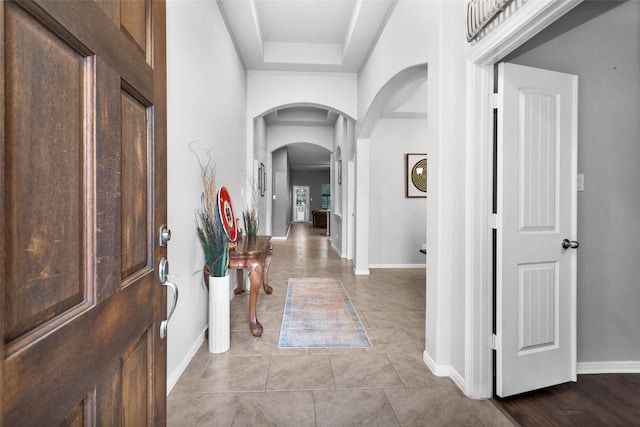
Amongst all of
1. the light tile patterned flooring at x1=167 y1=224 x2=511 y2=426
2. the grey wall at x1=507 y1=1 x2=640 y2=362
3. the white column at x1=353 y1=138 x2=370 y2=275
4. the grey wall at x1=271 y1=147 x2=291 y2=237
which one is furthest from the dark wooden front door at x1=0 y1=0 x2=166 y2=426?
the grey wall at x1=271 y1=147 x2=291 y2=237

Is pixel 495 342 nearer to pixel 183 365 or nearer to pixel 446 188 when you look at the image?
pixel 446 188

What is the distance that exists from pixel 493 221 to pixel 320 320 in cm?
189

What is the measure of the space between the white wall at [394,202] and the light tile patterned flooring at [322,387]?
8.76 feet

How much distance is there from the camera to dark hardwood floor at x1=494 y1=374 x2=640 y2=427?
5.96ft

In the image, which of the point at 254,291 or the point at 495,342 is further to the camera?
the point at 254,291

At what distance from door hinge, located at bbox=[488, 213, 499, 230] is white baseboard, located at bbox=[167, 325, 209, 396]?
6.87 ft

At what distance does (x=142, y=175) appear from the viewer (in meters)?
0.94

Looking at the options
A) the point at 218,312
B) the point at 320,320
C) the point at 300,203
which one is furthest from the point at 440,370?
the point at 300,203

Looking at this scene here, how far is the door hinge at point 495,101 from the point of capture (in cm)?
197

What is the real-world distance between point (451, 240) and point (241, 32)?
3154 millimetres

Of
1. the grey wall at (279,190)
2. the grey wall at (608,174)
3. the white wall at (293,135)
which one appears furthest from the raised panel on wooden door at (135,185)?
the grey wall at (279,190)

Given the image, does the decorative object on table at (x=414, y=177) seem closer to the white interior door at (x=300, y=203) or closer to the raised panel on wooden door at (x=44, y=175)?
the raised panel on wooden door at (x=44, y=175)

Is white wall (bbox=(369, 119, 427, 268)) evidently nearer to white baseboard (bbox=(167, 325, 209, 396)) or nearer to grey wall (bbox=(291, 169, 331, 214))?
white baseboard (bbox=(167, 325, 209, 396))

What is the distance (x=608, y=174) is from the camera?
7.57 ft
